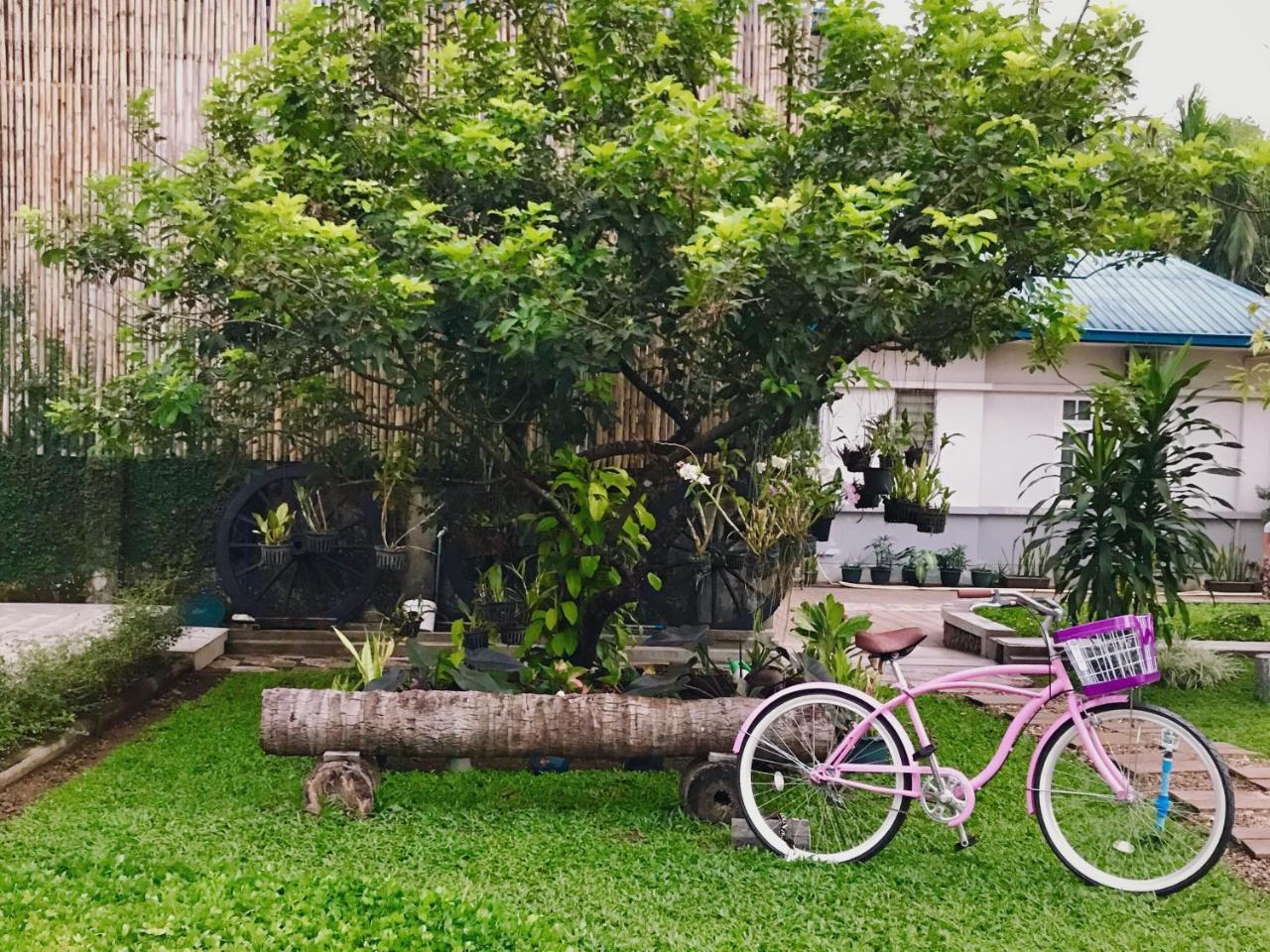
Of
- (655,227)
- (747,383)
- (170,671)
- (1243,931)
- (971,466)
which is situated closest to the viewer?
(1243,931)

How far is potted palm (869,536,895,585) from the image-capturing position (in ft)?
39.9

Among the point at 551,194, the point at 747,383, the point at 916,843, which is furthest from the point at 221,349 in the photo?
the point at 916,843

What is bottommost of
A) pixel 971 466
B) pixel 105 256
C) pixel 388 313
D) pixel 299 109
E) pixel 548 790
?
pixel 548 790

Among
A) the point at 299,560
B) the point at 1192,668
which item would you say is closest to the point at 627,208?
the point at 299,560

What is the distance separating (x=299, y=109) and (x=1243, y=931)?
5.01 m

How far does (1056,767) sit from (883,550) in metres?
8.47

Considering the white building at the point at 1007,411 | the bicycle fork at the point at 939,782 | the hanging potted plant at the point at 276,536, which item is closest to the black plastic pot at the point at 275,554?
the hanging potted plant at the point at 276,536

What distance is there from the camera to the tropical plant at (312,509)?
7.60 m

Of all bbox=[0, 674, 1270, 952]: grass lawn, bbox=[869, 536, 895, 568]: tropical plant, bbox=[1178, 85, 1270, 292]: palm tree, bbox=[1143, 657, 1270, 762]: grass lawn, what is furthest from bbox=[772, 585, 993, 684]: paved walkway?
bbox=[1178, 85, 1270, 292]: palm tree

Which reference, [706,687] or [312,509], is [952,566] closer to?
[312,509]

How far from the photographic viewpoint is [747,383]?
495 cm

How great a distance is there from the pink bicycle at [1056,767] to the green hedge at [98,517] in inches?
217

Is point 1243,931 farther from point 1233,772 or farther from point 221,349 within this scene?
point 221,349

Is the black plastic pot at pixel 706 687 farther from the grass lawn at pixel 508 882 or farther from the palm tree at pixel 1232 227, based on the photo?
the palm tree at pixel 1232 227
